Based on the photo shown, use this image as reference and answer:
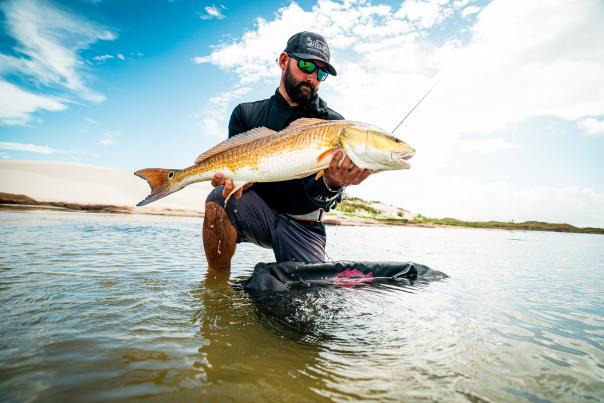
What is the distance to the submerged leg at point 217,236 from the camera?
448 centimetres

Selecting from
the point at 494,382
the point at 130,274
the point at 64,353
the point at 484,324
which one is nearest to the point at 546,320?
the point at 484,324

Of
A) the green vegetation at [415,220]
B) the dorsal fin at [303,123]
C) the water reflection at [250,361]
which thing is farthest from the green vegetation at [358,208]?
the water reflection at [250,361]

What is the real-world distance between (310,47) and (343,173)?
201 cm

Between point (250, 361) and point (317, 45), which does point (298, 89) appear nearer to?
point (317, 45)

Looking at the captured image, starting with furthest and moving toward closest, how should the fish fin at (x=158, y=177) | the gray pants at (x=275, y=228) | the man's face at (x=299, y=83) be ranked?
the man's face at (x=299, y=83), the gray pants at (x=275, y=228), the fish fin at (x=158, y=177)

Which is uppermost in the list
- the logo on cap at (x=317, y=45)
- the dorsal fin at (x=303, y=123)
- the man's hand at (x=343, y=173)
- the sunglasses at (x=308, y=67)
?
the logo on cap at (x=317, y=45)

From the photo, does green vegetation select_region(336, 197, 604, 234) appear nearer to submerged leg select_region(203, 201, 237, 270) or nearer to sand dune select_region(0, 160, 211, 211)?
sand dune select_region(0, 160, 211, 211)

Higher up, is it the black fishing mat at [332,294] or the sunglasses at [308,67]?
the sunglasses at [308,67]

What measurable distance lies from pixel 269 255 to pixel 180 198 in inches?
951

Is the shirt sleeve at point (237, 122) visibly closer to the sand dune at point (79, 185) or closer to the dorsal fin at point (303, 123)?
the dorsal fin at point (303, 123)

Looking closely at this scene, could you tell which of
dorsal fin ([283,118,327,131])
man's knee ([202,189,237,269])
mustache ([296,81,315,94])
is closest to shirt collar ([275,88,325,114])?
mustache ([296,81,315,94])

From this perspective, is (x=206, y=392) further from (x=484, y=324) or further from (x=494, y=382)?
(x=484, y=324)

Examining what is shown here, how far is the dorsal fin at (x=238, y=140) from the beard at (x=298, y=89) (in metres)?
1.19

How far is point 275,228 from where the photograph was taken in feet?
14.2
